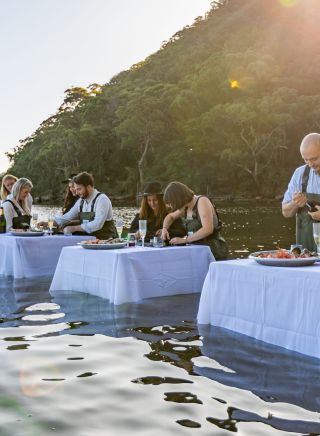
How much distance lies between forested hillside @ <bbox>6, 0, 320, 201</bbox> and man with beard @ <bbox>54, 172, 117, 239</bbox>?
136ft

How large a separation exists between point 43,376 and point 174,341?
1.27 m

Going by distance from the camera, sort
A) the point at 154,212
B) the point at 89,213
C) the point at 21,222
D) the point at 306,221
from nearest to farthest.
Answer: the point at 306,221, the point at 154,212, the point at 89,213, the point at 21,222

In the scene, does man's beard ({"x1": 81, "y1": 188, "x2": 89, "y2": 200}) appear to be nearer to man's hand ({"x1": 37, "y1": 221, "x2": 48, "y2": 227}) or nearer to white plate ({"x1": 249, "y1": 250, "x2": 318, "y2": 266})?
man's hand ({"x1": 37, "y1": 221, "x2": 48, "y2": 227})

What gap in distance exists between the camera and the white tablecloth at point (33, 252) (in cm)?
816

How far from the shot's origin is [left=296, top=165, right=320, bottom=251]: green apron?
5.72 m

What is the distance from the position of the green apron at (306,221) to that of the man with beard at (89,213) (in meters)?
3.08

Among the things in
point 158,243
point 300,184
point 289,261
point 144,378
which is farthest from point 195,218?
point 144,378

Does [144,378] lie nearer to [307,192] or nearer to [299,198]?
[299,198]

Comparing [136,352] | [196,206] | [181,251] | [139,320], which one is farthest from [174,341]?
[196,206]

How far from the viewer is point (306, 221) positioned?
577cm

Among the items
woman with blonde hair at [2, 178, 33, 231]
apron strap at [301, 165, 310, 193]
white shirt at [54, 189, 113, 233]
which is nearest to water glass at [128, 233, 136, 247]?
white shirt at [54, 189, 113, 233]

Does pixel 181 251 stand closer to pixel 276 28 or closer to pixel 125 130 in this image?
pixel 125 130

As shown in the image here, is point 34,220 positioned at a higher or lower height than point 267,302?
higher

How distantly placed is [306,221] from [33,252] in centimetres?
406
